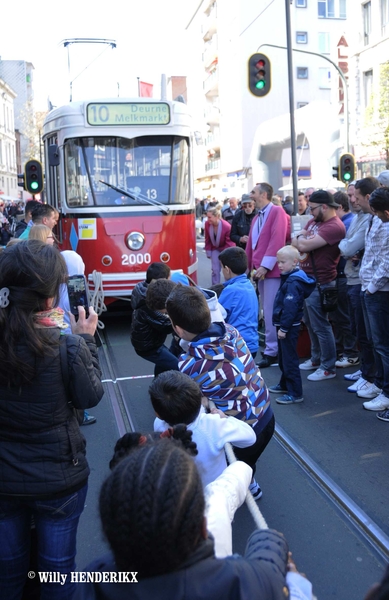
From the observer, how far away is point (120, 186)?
9.63 metres

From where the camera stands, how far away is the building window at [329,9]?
48.7m

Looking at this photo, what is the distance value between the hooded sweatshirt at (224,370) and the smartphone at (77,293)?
34.8 inches

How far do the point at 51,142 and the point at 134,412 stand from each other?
5.75 m

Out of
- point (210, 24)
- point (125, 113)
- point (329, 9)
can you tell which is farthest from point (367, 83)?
point (210, 24)

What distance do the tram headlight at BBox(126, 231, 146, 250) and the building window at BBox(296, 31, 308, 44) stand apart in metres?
43.4

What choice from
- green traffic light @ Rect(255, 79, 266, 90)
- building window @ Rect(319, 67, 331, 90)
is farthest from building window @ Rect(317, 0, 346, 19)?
green traffic light @ Rect(255, 79, 266, 90)

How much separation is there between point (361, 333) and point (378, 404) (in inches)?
35.5

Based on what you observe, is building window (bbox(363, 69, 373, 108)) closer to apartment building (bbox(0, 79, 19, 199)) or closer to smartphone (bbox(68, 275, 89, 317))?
smartphone (bbox(68, 275, 89, 317))

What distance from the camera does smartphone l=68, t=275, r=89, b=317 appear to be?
4.29 m

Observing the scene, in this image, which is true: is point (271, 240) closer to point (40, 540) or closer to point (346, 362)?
point (346, 362)

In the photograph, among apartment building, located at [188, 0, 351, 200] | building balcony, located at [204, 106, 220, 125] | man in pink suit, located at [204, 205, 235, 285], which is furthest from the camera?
building balcony, located at [204, 106, 220, 125]

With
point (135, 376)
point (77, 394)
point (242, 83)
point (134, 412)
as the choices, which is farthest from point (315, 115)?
point (242, 83)

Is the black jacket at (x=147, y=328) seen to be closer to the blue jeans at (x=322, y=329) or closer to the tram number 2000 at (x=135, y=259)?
the blue jeans at (x=322, y=329)

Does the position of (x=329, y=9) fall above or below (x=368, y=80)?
above
